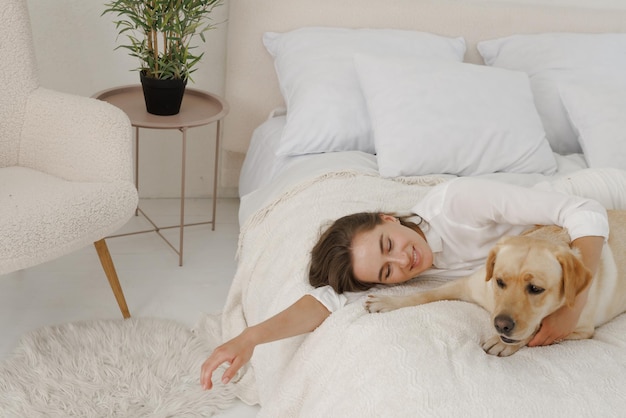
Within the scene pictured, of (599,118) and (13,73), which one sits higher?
(599,118)

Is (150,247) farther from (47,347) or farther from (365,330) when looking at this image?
(365,330)

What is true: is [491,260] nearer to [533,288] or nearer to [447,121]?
[533,288]

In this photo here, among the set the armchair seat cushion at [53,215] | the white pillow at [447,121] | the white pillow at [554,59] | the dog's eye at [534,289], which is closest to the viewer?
the dog's eye at [534,289]

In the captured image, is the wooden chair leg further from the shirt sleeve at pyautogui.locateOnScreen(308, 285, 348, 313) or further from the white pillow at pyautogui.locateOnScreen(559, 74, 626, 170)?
the white pillow at pyautogui.locateOnScreen(559, 74, 626, 170)

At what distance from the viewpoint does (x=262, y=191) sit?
91.0 inches

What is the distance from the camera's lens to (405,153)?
7.31 ft

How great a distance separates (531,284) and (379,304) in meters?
0.33

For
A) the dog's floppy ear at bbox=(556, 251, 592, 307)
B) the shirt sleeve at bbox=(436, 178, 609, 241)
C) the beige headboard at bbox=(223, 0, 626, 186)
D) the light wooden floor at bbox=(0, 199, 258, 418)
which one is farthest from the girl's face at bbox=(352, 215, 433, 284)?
the beige headboard at bbox=(223, 0, 626, 186)

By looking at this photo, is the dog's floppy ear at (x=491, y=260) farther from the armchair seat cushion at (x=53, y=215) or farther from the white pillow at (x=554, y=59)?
the white pillow at (x=554, y=59)

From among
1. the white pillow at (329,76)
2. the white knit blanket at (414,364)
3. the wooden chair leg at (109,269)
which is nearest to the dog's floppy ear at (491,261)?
the white knit blanket at (414,364)

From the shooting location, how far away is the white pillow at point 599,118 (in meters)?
2.34

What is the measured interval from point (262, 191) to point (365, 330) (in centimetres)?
98

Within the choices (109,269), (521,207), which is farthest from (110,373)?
(521,207)

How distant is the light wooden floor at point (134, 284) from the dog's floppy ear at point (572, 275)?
93cm
